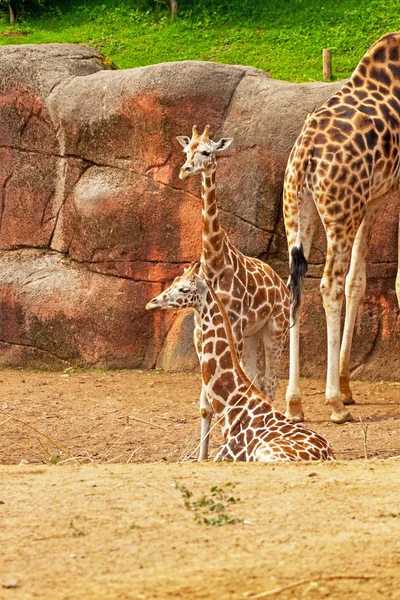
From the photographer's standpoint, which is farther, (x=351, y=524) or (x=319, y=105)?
(x=319, y=105)

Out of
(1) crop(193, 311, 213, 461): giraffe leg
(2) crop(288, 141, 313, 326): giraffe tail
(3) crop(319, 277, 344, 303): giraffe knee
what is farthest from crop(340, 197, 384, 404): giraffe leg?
(1) crop(193, 311, 213, 461): giraffe leg

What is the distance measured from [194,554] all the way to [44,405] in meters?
5.62

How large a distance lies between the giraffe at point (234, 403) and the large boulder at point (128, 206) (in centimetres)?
313

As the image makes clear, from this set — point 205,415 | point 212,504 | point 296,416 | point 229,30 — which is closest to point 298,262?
point 296,416

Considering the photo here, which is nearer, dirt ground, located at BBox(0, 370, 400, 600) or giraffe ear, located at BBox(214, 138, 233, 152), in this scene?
dirt ground, located at BBox(0, 370, 400, 600)

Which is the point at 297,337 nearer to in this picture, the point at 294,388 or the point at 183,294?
the point at 294,388

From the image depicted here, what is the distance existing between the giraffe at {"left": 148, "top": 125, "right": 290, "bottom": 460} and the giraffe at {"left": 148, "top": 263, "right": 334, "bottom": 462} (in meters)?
0.81

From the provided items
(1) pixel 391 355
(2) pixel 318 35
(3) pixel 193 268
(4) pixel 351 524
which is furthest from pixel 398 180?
(2) pixel 318 35

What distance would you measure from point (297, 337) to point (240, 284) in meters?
0.84

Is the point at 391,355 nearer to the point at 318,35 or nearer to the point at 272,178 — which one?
the point at 272,178

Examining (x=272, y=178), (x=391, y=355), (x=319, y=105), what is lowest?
(x=391, y=355)

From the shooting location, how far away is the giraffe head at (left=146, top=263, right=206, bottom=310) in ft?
24.5

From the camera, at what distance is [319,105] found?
1059 cm

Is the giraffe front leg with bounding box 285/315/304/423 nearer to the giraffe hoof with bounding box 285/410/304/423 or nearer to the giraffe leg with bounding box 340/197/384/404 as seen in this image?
the giraffe hoof with bounding box 285/410/304/423
